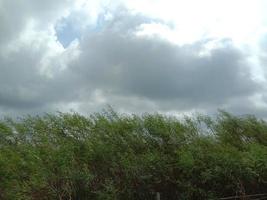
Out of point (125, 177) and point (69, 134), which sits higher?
point (69, 134)

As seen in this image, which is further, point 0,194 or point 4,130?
point 4,130

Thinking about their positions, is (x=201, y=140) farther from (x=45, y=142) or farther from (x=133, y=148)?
(x=45, y=142)

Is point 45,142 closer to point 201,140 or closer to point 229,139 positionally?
point 201,140

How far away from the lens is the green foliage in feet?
68.7

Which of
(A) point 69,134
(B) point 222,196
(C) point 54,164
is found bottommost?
(B) point 222,196

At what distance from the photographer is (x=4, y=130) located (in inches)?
948

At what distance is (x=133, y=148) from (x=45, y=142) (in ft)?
11.1

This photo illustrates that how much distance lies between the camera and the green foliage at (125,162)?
2094 centimetres

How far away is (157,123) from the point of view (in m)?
22.6

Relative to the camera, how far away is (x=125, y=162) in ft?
70.2

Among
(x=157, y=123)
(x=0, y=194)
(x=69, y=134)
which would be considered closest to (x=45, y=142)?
(x=69, y=134)

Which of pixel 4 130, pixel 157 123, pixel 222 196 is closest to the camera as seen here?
pixel 222 196

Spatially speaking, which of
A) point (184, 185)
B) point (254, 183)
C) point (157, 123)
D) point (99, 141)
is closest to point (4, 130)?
point (99, 141)

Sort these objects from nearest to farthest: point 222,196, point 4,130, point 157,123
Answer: point 222,196 < point 157,123 < point 4,130
